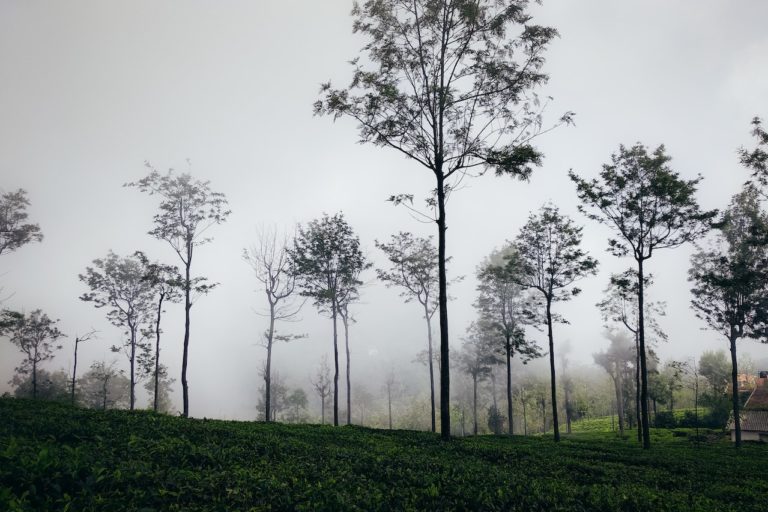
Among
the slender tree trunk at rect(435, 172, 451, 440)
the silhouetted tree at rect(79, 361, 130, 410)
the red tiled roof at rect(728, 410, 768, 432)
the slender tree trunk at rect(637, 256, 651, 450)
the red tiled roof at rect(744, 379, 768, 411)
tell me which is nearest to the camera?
the slender tree trunk at rect(435, 172, 451, 440)

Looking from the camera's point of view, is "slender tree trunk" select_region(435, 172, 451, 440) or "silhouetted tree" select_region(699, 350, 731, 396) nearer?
"slender tree trunk" select_region(435, 172, 451, 440)

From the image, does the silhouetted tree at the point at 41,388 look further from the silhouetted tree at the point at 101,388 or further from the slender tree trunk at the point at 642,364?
the slender tree trunk at the point at 642,364

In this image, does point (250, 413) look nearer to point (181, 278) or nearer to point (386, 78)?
point (181, 278)

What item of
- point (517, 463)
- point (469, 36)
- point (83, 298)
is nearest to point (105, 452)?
point (517, 463)

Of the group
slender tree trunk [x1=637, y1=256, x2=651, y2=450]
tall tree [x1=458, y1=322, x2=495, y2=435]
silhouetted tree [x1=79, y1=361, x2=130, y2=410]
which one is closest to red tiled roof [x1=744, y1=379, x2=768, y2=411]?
tall tree [x1=458, y1=322, x2=495, y2=435]

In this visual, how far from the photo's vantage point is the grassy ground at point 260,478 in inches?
227

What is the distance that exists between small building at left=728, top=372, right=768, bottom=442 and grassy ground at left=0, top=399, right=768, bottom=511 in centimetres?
4737

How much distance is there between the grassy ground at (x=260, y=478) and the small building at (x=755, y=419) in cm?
4737

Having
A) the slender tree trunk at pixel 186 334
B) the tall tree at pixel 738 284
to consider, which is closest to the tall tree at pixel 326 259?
the slender tree trunk at pixel 186 334

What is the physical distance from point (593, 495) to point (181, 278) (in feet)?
101

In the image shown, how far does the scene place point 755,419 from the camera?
46.8 meters

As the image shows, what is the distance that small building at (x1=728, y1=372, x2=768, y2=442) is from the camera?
45.0 meters

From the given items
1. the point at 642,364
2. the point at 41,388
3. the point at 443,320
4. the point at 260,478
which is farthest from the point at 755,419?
the point at 41,388

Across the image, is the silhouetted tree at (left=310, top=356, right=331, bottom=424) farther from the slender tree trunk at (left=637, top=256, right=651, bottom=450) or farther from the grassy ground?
the grassy ground
